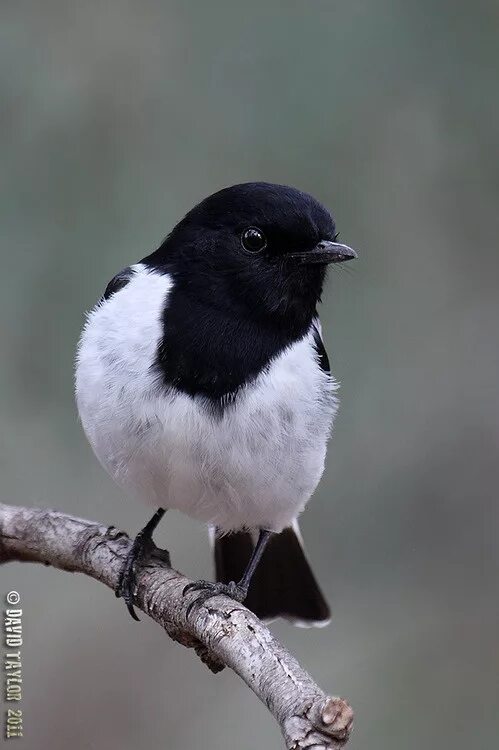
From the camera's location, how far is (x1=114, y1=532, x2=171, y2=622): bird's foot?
12.1 ft

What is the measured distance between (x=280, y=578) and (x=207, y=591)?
100 cm

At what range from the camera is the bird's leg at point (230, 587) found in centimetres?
335

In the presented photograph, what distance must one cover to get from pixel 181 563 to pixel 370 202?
58.9 inches

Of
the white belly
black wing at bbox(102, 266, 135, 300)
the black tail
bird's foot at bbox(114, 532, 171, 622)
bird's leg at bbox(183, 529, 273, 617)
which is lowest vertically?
the black tail

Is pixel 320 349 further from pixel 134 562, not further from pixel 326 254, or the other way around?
pixel 134 562

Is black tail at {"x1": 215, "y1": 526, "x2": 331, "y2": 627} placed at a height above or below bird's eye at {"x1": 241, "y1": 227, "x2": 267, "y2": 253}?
below

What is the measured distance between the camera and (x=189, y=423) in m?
3.40

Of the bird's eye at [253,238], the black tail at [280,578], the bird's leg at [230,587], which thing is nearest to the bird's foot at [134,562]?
the bird's leg at [230,587]

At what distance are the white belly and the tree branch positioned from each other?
200 mm

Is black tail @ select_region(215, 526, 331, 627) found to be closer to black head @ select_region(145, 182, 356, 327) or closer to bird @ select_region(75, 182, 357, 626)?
bird @ select_region(75, 182, 357, 626)

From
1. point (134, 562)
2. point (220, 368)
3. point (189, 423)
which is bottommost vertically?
point (134, 562)

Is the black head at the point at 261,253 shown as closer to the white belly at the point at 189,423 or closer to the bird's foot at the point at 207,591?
the white belly at the point at 189,423

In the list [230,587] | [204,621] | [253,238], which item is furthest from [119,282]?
[204,621]

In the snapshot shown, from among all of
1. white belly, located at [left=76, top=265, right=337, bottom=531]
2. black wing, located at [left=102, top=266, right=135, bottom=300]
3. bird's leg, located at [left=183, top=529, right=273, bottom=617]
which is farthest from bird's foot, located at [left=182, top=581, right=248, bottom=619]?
black wing, located at [left=102, top=266, right=135, bottom=300]
